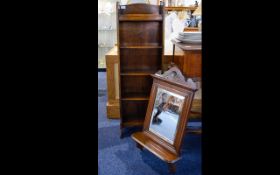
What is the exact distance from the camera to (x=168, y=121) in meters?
2.38

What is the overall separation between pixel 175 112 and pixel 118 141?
751 millimetres

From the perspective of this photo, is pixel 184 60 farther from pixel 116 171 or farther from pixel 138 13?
pixel 116 171

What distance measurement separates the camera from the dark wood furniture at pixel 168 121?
2200mm

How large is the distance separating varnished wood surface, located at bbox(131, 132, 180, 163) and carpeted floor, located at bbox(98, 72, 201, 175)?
13 cm

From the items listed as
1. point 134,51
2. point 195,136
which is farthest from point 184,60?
point 195,136

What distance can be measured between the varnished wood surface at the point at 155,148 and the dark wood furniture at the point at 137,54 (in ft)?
1.18

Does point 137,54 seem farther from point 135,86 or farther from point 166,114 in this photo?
point 166,114

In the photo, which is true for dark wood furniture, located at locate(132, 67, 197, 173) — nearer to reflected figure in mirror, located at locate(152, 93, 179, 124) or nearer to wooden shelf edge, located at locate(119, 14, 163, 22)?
→ reflected figure in mirror, located at locate(152, 93, 179, 124)

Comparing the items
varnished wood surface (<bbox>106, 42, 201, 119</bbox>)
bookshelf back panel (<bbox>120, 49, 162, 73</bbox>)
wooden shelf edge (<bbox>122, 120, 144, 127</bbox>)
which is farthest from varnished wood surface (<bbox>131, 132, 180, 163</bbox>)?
bookshelf back panel (<bbox>120, 49, 162, 73</bbox>)

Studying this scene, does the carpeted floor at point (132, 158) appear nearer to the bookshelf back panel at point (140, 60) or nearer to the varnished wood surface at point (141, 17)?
the bookshelf back panel at point (140, 60)

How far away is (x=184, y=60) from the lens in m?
2.62

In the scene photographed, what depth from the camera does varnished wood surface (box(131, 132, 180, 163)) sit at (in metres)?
2.18

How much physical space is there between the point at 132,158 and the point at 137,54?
0.94 meters

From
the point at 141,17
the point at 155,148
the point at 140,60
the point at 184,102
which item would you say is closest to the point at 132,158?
the point at 155,148
